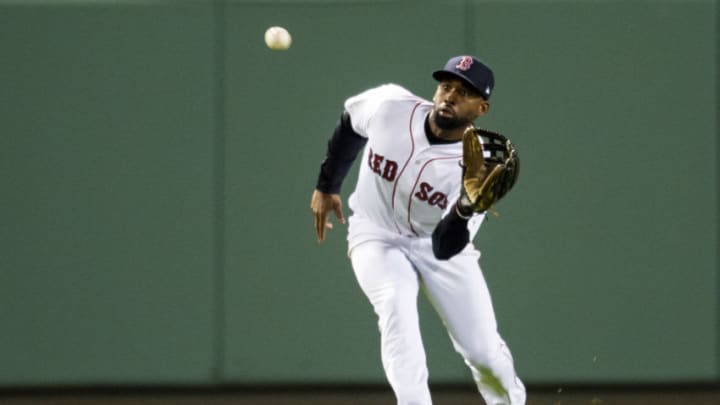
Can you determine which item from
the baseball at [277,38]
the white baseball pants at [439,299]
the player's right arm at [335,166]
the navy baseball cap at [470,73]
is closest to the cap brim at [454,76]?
the navy baseball cap at [470,73]

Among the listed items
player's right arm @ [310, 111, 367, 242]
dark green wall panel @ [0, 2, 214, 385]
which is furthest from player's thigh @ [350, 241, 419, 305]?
dark green wall panel @ [0, 2, 214, 385]

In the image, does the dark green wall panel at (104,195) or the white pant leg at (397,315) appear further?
the dark green wall panel at (104,195)

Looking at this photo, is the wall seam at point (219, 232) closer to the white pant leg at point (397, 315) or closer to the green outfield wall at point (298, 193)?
the green outfield wall at point (298, 193)

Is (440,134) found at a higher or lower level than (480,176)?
higher

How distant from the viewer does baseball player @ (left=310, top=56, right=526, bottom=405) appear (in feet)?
14.2

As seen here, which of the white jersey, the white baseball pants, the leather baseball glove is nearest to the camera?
the leather baseball glove

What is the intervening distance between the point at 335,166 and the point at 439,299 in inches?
27.6

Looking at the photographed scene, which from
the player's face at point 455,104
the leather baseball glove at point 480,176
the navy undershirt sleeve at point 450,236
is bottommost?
the navy undershirt sleeve at point 450,236

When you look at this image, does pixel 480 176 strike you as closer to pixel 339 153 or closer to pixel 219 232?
pixel 339 153

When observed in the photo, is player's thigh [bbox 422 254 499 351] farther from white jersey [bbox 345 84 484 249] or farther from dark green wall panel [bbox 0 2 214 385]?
dark green wall panel [bbox 0 2 214 385]

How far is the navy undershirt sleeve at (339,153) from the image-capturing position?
4.73 m

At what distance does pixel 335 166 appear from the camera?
15.6 ft

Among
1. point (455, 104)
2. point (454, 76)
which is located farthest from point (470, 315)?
point (454, 76)

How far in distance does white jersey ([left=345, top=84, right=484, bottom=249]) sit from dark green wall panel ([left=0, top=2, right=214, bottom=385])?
1.56 meters
